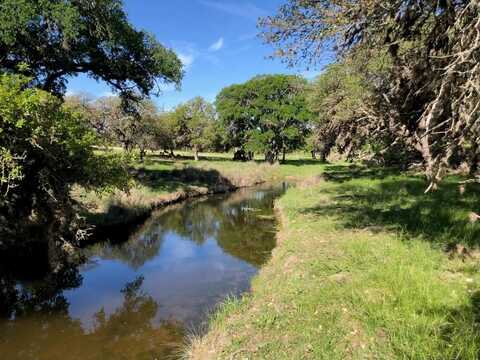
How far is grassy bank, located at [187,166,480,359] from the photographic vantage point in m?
5.60

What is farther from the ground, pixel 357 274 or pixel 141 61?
pixel 141 61

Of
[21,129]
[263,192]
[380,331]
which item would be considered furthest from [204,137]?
[380,331]

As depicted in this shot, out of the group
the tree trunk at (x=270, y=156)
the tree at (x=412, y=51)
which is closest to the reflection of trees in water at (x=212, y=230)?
the tree at (x=412, y=51)

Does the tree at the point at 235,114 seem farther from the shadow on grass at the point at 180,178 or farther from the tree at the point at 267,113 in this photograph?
the shadow on grass at the point at 180,178

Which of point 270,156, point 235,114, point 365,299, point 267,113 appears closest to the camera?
point 365,299

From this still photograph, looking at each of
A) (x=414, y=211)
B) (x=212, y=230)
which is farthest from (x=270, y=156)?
(x=414, y=211)

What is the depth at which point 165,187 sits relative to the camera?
96.8 feet

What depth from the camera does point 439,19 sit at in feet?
26.2

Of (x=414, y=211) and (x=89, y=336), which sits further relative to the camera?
(x=414, y=211)

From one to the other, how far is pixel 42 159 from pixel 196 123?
61286 mm

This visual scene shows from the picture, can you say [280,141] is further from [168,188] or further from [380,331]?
[380,331]

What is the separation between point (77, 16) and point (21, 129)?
37.3 ft

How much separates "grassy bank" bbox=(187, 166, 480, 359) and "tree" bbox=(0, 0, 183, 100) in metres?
14.6

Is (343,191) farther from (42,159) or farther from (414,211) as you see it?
(42,159)
